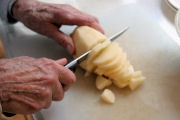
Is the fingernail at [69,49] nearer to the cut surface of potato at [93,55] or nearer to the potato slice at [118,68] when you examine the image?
the cut surface of potato at [93,55]

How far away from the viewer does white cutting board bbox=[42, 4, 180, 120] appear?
3.30 ft

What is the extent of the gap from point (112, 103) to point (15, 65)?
1.51 feet

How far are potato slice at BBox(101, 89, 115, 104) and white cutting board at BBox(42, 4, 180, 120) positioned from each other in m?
0.02

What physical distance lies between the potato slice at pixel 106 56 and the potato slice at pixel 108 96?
137 mm

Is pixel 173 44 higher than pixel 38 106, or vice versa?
pixel 173 44

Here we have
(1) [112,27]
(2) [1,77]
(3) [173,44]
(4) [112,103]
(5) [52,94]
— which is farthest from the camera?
(1) [112,27]

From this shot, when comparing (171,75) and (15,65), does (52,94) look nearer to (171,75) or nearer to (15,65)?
(15,65)

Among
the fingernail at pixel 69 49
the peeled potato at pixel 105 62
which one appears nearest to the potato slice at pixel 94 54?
the peeled potato at pixel 105 62

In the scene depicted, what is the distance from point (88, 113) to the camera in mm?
1016

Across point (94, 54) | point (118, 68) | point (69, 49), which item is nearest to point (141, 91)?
point (118, 68)

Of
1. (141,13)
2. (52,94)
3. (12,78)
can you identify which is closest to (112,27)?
(141,13)

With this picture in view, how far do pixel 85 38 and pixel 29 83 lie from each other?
40cm

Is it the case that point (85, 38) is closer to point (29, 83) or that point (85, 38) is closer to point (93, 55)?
point (93, 55)

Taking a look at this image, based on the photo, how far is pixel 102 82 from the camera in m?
1.10
